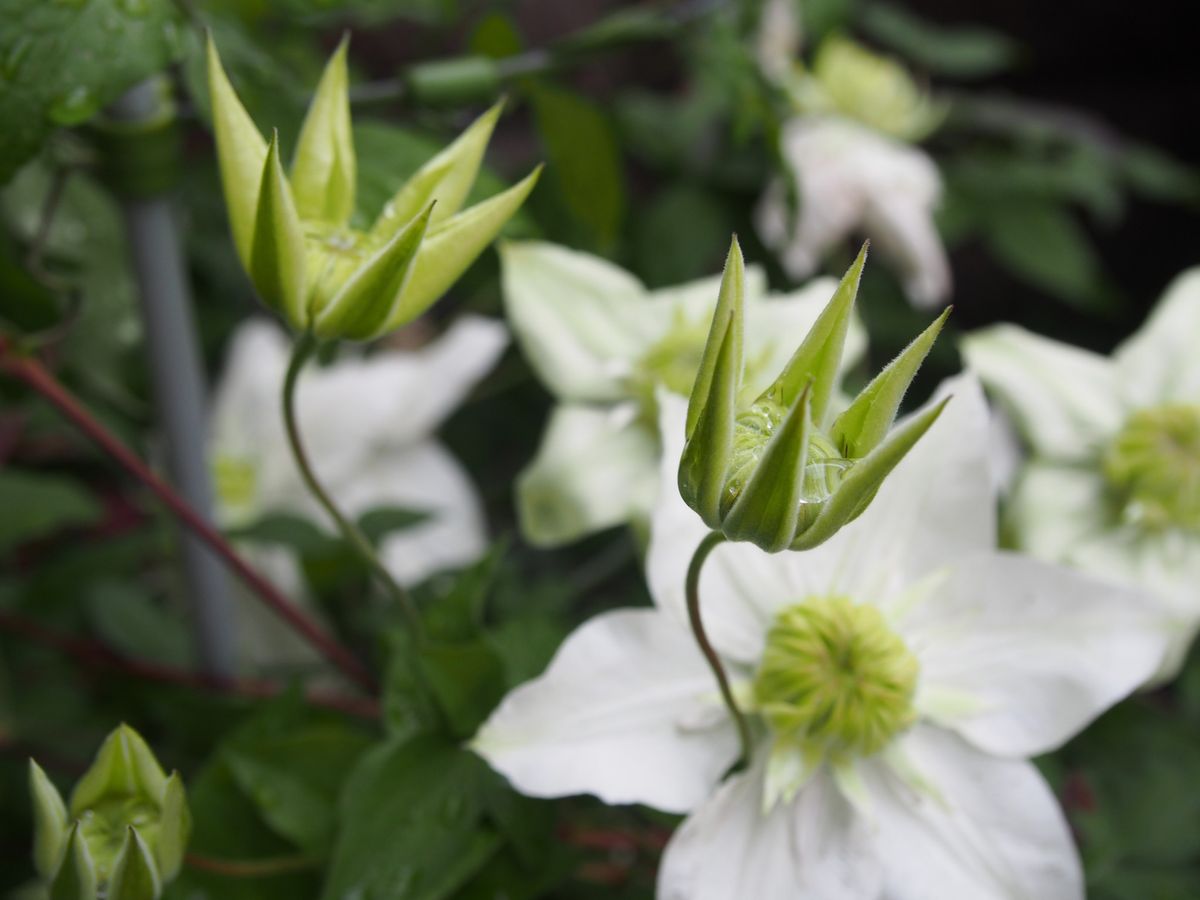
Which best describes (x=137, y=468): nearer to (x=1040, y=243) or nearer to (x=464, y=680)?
(x=464, y=680)

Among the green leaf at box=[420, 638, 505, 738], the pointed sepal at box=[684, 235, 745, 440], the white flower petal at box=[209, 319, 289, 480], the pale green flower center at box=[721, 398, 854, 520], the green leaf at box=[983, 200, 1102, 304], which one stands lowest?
the green leaf at box=[983, 200, 1102, 304]

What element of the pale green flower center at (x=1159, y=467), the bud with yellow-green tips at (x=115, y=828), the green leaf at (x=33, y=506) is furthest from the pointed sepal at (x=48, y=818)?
the pale green flower center at (x=1159, y=467)

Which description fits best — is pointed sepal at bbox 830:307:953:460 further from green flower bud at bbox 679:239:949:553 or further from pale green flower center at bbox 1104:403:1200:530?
pale green flower center at bbox 1104:403:1200:530

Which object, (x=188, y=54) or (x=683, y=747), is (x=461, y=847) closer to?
(x=683, y=747)

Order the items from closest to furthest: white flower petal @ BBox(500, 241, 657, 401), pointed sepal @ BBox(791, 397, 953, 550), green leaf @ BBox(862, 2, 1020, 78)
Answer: pointed sepal @ BBox(791, 397, 953, 550) < white flower petal @ BBox(500, 241, 657, 401) < green leaf @ BBox(862, 2, 1020, 78)

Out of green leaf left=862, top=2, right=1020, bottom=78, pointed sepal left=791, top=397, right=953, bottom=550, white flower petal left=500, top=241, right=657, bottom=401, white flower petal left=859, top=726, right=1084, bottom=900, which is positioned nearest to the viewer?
pointed sepal left=791, top=397, right=953, bottom=550

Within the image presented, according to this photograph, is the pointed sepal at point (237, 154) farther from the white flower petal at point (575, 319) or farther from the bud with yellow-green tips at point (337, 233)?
the white flower petal at point (575, 319)

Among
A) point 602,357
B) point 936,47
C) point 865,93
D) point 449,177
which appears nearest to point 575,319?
point 602,357

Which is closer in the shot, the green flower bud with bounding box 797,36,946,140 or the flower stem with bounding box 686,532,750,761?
the flower stem with bounding box 686,532,750,761

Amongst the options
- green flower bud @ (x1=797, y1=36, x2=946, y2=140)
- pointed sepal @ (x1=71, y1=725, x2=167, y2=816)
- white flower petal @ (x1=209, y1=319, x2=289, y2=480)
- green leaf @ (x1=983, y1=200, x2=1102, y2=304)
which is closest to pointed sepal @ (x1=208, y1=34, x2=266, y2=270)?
pointed sepal @ (x1=71, y1=725, x2=167, y2=816)
